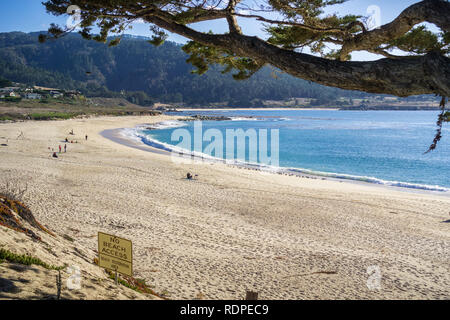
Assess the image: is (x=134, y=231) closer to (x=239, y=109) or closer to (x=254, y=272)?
(x=254, y=272)

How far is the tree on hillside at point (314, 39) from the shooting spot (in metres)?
2.65

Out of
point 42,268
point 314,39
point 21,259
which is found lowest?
point 42,268

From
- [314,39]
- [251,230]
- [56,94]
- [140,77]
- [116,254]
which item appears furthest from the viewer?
[140,77]

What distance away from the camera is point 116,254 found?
363 cm

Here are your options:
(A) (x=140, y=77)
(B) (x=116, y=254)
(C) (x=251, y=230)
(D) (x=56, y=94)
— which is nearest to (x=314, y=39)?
(B) (x=116, y=254)

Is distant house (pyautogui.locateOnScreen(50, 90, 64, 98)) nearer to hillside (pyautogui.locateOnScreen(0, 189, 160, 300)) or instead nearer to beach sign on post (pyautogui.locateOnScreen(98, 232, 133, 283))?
hillside (pyautogui.locateOnScreen(0, 189, 160, 300))

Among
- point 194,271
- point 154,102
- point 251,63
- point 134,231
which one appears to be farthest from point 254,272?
point 154,102

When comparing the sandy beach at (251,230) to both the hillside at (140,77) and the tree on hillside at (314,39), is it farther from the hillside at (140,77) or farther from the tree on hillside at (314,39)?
the hillside at (140,77)

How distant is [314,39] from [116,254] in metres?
4.11

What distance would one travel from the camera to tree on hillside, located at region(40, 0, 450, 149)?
104 inches

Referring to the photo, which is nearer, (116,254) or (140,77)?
(116,254)

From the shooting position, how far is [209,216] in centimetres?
954

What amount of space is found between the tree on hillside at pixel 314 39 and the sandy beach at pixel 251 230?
3.68 metres

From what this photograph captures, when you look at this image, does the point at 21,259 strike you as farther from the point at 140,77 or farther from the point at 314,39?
the point at 140,77
